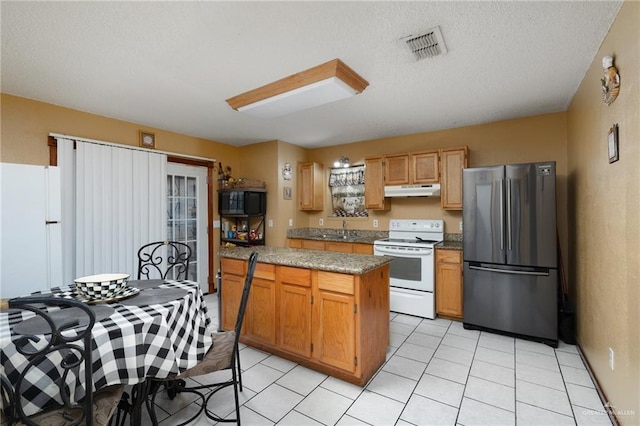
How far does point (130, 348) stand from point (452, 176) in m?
3.81

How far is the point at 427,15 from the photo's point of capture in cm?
172

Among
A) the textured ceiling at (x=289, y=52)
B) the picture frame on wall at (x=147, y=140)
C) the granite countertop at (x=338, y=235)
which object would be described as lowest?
the granite countertop at (x=338, y=235)

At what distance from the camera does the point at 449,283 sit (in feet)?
11.8

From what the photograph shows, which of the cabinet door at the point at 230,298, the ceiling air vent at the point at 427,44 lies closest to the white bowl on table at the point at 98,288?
the cabinet door at the point at 230,298

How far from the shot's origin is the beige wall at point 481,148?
137 inches

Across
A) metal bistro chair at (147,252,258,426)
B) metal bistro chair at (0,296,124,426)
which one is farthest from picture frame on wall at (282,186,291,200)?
metal bistro chair at (0,296,124,426)

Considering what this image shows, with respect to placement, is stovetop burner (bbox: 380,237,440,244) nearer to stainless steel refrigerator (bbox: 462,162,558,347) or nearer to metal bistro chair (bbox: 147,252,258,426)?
stainless steel refrigerator (bbox: 462,162,558,347)

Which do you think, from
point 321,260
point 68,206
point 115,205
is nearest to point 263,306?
point 321,260

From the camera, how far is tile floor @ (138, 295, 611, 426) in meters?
1.91

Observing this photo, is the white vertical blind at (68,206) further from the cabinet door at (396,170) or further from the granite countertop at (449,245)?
the granite countertop at (449,245)

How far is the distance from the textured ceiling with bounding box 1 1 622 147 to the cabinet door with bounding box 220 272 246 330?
186 centimetres

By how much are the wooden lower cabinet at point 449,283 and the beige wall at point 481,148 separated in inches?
26.8

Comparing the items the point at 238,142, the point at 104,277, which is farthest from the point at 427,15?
the point at 238,142

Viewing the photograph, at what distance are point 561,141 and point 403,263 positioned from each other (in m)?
2.35
